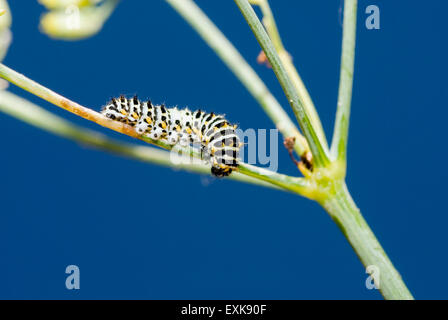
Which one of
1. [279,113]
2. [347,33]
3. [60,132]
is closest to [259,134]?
[279,113]

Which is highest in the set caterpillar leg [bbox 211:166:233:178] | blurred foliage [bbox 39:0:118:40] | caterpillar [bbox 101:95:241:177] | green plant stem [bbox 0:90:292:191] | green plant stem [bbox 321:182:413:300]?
blurred foliage [bbox 39:0:118:40]

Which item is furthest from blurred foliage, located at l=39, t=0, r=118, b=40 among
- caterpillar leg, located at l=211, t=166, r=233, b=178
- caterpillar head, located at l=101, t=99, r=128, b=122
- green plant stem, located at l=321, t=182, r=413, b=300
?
green plant stem, located at l=321, t=182, r=413, b=300

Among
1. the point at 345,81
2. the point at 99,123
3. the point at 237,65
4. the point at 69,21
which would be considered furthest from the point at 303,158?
the point at 69,21

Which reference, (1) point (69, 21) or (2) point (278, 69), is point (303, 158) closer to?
(2) point (278, 69)

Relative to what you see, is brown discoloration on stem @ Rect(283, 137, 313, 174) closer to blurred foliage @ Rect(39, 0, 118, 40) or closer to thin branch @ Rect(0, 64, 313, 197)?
thin branch @ Rect(0, 64, 313, 197)

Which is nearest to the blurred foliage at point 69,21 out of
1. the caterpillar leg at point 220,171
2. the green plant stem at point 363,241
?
the caterpillar leg at point 220,171

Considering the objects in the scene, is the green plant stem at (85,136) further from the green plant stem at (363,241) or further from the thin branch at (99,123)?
the green plant stem at (363,241)
